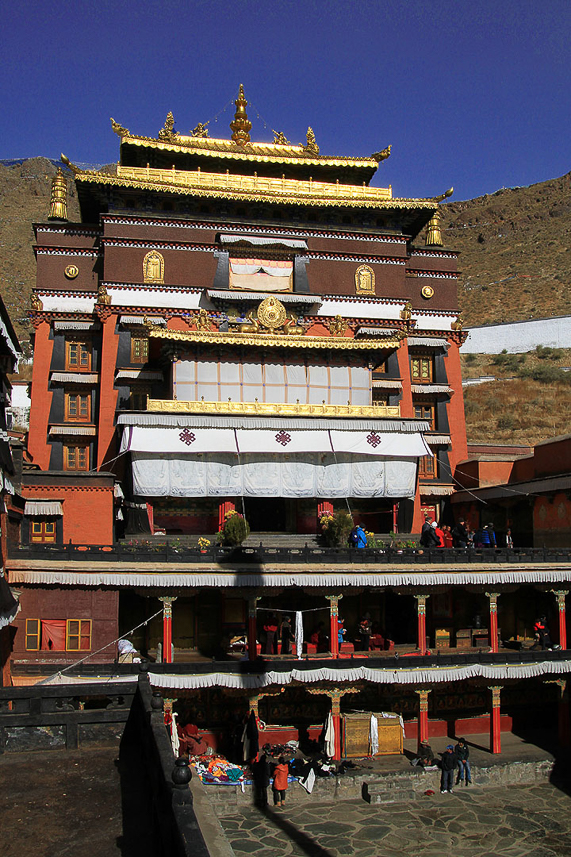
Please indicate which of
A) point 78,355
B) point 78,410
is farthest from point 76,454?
point 78,355

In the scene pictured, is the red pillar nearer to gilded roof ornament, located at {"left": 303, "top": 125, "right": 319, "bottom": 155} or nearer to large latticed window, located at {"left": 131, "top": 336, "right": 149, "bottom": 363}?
large latticed window, located at {"left": 131, "top": 336, "right": 149, "bottom": 363}

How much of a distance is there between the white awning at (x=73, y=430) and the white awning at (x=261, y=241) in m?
12.7

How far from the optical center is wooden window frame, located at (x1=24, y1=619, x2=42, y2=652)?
25.5 m

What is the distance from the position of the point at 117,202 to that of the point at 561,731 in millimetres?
33610

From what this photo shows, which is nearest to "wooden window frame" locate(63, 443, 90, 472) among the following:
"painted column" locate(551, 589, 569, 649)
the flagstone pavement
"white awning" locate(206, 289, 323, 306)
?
"white awning" locate(206, 289, 323, 306)

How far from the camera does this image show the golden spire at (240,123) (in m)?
49.1

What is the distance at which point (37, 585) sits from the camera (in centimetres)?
2566

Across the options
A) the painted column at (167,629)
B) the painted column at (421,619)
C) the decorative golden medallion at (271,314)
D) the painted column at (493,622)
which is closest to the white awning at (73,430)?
the decorative golden medallion at (271,314)

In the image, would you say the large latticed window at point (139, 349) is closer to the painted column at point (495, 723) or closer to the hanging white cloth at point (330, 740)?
the hanging white cloth at point (330, 740)

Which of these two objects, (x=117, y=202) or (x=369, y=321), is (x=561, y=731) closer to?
(x=369, y=321)

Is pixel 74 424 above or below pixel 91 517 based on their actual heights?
above

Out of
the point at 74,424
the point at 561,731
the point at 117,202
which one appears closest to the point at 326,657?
the point at 561,731

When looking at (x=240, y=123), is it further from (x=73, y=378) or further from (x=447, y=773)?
(x=447, y=773)

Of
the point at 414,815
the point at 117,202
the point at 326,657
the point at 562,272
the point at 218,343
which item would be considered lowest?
the point at 414,815
